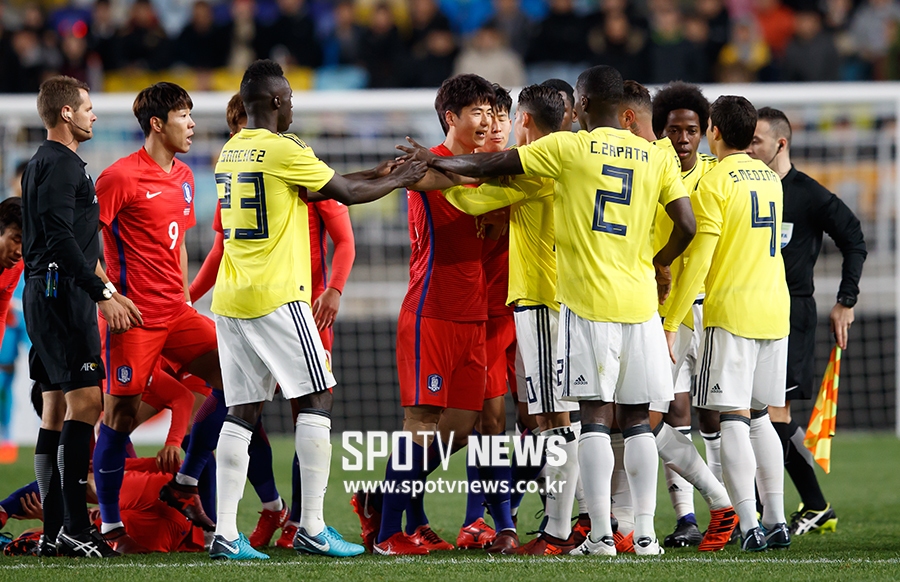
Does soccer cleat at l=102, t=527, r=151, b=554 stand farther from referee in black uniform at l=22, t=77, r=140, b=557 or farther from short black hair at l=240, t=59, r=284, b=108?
short black hair at l=240, t=59, r=284, b=108

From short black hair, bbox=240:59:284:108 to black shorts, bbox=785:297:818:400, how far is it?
3.42 metres

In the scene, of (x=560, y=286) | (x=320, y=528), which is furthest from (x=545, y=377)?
(x=320, y=528)

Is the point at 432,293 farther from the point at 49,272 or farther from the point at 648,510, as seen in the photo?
the point at 49,272

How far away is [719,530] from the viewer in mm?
5430

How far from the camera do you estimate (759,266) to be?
5426mm

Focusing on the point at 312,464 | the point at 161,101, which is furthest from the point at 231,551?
the point at 161,101

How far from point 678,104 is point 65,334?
3.44m

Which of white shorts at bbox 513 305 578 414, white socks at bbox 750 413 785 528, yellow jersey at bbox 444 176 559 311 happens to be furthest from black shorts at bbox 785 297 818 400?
yellow jersey at bbox 444 176 559 311

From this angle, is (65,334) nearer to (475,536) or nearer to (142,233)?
(142,233)

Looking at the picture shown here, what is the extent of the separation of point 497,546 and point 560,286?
1407mm

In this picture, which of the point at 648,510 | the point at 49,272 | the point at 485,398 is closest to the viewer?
the point at 648,510

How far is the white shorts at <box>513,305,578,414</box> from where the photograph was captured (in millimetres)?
5246

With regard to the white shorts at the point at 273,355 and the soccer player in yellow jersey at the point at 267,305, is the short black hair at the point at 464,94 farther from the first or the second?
the white shorts at the point at 273,355

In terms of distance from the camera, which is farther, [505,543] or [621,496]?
[621,496]
